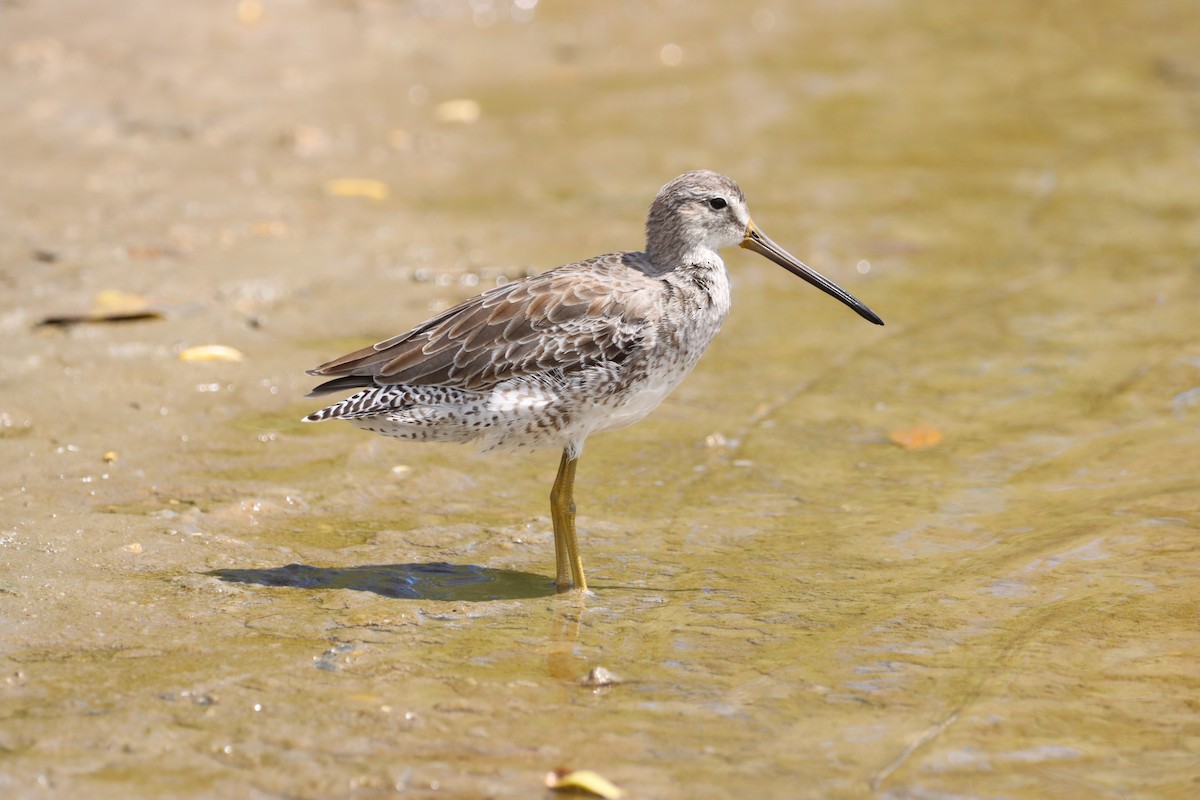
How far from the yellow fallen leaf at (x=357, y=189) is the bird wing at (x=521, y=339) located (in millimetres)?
3916

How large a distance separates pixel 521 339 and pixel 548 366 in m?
0.17

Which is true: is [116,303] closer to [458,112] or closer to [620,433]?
Result: [620,433]

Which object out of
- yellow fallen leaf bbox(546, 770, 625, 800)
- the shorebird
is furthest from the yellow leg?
yellow fallen leaf bbox(546, 770, 625, 800)

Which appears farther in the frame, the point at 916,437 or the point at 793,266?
the point at 916,437

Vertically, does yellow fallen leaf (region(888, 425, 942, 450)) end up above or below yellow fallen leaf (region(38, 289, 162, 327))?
below

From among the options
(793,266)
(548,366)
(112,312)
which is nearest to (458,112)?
(112,312)

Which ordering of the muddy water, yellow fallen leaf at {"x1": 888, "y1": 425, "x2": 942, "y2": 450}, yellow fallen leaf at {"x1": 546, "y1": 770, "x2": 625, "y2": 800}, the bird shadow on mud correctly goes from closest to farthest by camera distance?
yellow fallen leaf at {"x1": 546, "y1": 770, "x2": 625, "y2": 800} → the muddy water → the bird shadow on mud → yellow fallen leaf at {"x1": 888, "y1": 425, "x2": 942, "y2": 450}

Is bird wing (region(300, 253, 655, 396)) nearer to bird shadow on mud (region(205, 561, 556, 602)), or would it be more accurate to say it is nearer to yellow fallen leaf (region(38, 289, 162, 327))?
bird shadow on mud (region(205, 561, 556, 602))

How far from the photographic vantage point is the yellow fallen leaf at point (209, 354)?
7.36 meters

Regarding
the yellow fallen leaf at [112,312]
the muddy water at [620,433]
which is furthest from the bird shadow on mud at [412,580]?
the yellow fallen leaf at [112,312]

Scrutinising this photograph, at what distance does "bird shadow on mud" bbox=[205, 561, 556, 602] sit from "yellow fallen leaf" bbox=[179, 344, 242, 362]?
208 centimetres

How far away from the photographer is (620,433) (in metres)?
7.23

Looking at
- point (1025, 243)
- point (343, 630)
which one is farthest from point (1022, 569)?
point (1025, 243)

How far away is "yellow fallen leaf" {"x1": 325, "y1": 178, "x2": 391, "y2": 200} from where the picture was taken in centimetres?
961
